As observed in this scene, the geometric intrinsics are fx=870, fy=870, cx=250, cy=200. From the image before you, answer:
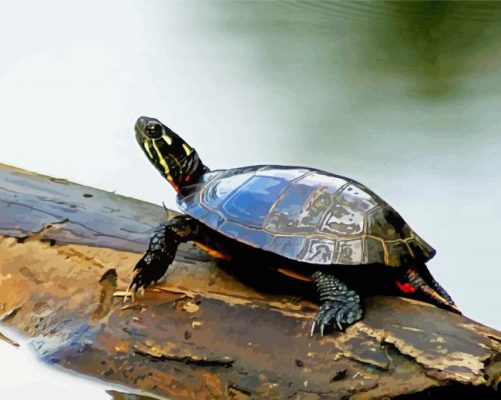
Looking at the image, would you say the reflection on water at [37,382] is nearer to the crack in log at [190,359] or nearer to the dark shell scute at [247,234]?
the crack in log at [190,359]

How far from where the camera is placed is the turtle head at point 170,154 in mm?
2023

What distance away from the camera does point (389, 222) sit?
181cm

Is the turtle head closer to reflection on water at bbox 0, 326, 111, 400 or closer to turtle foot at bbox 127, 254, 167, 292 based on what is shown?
turtle foot at bbox 127, 254, 167, 292

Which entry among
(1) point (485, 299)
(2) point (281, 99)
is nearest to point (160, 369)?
(1) point (485, 299)

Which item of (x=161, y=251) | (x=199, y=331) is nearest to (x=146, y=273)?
(x=161, y=251)

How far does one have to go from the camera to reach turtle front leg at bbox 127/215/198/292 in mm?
1818

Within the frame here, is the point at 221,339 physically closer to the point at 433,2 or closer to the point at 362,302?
the point at 362,302

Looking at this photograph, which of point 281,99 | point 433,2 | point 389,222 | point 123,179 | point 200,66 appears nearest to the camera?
point 389,222

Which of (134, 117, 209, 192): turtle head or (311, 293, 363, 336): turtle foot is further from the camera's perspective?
(134, 117, 209, 192): turtle head

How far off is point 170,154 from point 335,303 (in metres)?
0.58

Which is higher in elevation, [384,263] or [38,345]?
[384,263]

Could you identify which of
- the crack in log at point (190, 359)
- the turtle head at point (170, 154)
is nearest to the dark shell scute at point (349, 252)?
the crack in log at point (190, 359)

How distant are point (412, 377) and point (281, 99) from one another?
2.73 m

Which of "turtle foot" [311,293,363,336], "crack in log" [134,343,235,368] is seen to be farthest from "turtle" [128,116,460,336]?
"crack in log" [134,343,235,368]
